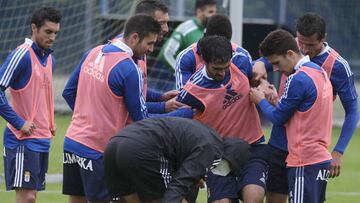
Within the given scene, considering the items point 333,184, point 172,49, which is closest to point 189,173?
point 333,184

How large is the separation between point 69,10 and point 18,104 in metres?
7.53

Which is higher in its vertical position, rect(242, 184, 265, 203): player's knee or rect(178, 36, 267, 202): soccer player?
rect(178, 36, 267, 202): soccer player

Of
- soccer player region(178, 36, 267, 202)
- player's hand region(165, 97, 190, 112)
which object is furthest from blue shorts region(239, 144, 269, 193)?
player's hand region(165, 97, 190, 112)

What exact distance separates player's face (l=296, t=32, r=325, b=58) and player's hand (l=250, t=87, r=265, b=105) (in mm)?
504

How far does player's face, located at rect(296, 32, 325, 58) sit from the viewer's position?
7512 millimetres

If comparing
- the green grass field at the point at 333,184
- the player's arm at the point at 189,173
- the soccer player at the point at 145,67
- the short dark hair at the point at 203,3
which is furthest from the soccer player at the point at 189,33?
the player's arm at the point at 189,173

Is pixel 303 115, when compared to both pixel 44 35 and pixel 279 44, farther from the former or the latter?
pixel 44 35

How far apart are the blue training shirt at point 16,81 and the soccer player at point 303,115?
1.94m

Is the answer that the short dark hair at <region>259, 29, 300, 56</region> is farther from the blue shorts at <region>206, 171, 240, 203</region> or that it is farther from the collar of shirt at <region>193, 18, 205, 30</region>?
the collar of shirt at <region>193, 18, 205, 30</region>

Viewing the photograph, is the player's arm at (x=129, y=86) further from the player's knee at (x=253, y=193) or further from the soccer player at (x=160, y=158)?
the player's knee at (x=253, y=193)

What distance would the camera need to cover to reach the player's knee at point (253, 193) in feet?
24.2

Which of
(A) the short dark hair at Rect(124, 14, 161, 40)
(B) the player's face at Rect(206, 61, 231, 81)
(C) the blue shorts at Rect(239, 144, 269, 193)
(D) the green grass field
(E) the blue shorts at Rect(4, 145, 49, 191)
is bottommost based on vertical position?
(D) the green grass field

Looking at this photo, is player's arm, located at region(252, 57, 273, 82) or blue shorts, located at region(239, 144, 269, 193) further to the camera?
player's arm, located at region(252, 57, 273, 82)

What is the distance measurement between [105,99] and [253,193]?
4.20 feet
